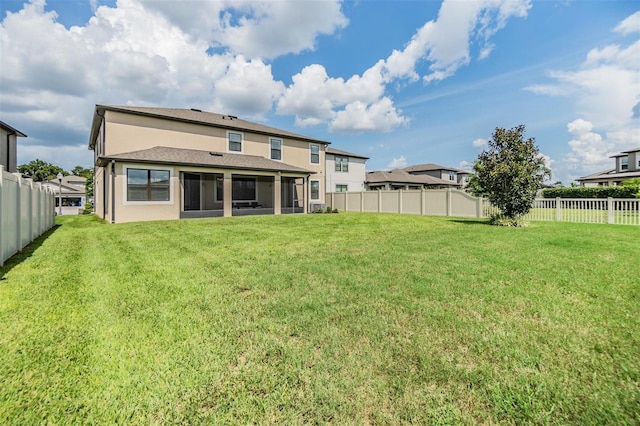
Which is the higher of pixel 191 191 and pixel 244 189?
pixel 244 189

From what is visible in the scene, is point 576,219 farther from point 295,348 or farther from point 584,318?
point 295,348

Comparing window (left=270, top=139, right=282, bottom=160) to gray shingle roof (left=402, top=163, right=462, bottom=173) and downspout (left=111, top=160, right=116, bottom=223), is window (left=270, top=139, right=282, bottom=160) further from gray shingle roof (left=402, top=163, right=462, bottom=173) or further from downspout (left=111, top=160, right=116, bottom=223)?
gray shingle roof (left=402, top=163, right=462, bottom=173)

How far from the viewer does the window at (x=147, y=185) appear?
548 inches

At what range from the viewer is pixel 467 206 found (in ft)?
56.9

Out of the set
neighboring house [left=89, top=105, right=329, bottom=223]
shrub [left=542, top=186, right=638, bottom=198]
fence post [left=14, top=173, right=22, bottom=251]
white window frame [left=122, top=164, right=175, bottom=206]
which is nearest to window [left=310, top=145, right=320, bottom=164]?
neighboring house [left=89, top=105, right=329, bottom=223]

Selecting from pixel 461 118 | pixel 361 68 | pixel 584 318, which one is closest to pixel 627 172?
pixel 461 118

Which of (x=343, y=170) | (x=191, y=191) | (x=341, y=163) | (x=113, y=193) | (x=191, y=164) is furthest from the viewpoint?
(x=343, y=170)

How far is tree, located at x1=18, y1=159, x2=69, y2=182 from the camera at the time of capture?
58.1 meters

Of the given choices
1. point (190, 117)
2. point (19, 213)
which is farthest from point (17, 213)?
point (190, 117)

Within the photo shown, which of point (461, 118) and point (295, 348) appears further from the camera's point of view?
point (461, 118)

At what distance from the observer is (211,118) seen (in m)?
19.8

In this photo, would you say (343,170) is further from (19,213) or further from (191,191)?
(19,213)

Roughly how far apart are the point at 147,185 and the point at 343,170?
18422 millimetres

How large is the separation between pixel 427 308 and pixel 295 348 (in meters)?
1.84
